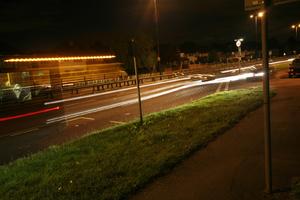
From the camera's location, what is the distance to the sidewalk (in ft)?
16.9

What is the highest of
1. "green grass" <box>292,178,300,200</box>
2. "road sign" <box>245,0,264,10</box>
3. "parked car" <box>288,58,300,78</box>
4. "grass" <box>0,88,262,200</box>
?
"road sign" <box>245,0,264,10</box>

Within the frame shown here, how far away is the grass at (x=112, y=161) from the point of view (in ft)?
19.5

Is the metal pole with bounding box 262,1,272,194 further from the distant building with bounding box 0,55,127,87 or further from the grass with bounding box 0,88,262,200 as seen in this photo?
the distant building with bounding box 0,55,127,87

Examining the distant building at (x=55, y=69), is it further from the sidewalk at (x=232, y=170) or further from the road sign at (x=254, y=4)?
the road sign at (x=254, y=4)

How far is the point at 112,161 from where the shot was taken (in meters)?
7.37

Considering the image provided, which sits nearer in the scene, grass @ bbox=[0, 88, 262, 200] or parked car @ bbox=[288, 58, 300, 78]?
grass @ bbox=[0, 88, 262, 200]

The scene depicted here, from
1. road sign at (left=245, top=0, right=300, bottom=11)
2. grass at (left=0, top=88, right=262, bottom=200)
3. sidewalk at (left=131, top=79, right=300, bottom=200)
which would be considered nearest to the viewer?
road sign at (left=245, top=0, right=300, bottom=11)

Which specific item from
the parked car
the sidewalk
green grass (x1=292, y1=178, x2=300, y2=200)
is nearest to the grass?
the sidewalk

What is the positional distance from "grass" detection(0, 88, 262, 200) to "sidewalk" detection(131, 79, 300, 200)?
363 mm

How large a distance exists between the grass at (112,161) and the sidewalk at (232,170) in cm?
36

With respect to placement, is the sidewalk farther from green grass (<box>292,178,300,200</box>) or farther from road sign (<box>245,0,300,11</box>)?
road sign (<box>245,0,300,11</box>)

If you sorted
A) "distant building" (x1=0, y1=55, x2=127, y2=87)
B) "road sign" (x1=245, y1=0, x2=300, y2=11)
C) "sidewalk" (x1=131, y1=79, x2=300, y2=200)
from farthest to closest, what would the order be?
"distant building" (x1=0, y1=55, x2=127, y2=87) → "sidewalk" (x1=131, y1=79, x2=300, y2=200) → "road sign" (x1=245, y1=0, x2=300, y2=11)

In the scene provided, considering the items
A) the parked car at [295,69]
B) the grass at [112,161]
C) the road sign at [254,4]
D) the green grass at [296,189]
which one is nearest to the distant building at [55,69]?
the grass at [112,161]

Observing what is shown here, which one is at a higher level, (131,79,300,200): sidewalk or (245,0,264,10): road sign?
(245,0,264,10): road sign
